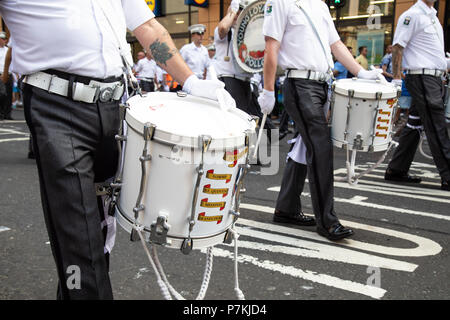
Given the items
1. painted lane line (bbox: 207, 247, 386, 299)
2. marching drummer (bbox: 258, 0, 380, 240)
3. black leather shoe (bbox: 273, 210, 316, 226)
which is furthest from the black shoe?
painted lane line (bbox: 207, 247, 386, 299)

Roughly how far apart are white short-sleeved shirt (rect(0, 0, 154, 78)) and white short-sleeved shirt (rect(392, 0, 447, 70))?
4695 millimetres

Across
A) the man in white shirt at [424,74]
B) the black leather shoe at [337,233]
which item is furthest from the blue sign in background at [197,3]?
the black leather shoe at [337,233]

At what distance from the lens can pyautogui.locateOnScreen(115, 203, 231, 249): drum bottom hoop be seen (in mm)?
1876

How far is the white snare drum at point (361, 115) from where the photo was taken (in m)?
3.84

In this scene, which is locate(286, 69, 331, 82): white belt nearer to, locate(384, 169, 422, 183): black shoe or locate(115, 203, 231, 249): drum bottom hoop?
locate(115, 203, 231, 249): drum bottom hoop

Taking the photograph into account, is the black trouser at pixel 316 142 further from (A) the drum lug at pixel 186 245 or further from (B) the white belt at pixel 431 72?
(B) the white belt at pixel 431 72

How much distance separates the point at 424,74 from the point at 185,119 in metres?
4.60

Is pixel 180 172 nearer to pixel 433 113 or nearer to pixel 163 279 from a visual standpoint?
pixel 163 279

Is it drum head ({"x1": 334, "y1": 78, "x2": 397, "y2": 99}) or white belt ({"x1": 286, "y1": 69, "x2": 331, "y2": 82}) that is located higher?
white belt ({"x1": 286, "y1": 69, "x2": 331, "y2": 82})

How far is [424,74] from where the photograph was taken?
5.68 metres

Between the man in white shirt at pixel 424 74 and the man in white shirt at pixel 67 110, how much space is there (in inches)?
171

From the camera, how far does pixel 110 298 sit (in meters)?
1.90
